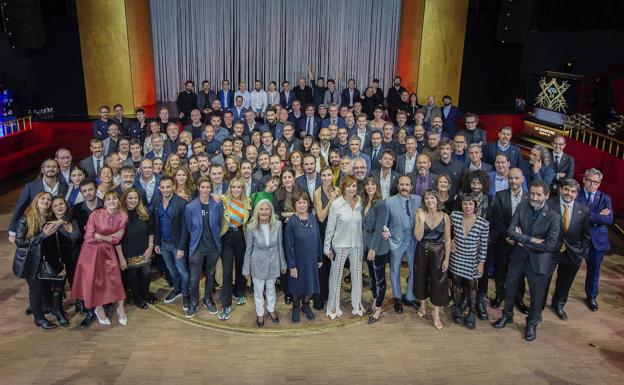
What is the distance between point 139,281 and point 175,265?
15.2 inches

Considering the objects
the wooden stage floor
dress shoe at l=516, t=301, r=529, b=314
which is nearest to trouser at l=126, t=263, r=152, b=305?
the wooden stage floor

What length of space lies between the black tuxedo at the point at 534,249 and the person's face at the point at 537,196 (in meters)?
0.05

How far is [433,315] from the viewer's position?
502 centimetres

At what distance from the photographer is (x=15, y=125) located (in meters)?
11.2

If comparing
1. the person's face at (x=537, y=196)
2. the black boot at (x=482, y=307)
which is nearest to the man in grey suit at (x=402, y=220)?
the black boot at (x=482, y=307)

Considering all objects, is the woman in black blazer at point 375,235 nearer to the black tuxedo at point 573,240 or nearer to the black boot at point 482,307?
the black boot at point 482,307

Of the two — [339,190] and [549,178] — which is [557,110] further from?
[339,190]

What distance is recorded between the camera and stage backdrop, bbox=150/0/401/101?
12.6 m

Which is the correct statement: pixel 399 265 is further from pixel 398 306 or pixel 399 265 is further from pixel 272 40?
pixel 272 40

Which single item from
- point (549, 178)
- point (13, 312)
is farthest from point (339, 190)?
point (13, 312)

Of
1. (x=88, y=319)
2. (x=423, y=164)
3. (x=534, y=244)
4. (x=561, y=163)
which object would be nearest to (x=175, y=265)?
(x=88, y=319)

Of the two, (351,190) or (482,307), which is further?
(482,307)

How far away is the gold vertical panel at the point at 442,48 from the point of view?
37.1ft

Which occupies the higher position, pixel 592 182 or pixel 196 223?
pixel 592 182
